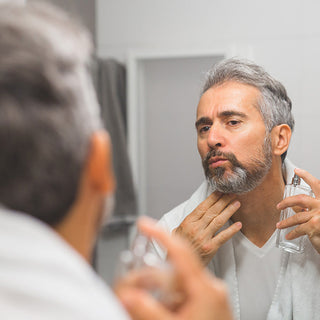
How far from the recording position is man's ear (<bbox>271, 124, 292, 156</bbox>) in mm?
1187

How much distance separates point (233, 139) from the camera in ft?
3.67

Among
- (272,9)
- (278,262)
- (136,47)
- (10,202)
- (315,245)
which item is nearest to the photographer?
(10,202)

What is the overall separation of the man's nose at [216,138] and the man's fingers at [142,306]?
72cm

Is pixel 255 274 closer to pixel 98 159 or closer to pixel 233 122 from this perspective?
pixel 233 122

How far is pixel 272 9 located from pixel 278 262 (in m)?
0.79


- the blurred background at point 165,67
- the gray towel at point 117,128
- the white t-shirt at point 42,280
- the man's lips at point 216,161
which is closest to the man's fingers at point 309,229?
the man's lips at point 216,161

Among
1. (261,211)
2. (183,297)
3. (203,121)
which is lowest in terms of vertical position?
(261,211)

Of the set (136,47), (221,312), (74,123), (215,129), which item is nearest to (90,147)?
(74,123)

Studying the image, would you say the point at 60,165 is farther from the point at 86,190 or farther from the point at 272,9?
the point at 272,9

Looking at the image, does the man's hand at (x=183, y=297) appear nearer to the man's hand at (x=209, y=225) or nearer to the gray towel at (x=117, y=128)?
the man's hand at (x=209, y=225)

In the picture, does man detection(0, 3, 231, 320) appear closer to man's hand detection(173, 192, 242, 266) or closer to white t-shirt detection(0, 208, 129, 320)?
white t-shirt detection(0, 208, 129, 320)

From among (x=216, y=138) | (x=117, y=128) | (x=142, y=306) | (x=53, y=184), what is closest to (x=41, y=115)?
(x=53, y=184)

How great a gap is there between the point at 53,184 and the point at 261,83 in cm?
90

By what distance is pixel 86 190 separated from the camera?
1.32 ft
